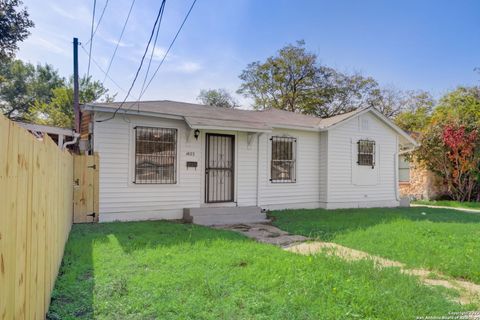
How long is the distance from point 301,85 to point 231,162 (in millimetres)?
18450

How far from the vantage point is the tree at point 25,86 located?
35156 mm

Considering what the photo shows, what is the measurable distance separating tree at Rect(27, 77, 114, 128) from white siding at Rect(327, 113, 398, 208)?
65.9 feet

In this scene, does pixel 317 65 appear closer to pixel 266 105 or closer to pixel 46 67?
pixel 266 105

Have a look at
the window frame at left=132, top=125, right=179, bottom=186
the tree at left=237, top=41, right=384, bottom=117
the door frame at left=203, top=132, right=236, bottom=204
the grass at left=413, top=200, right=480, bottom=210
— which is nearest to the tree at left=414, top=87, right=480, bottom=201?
the grass at left=413, top=200, right=480, bottom=210

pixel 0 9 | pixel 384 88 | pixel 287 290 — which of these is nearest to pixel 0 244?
pixel 287 290

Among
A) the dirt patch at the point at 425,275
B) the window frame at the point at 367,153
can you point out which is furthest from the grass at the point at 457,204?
the dirt patch at the point at 425,275

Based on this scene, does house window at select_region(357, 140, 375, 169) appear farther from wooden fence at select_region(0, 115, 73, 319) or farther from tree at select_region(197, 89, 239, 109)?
tree at select_region(197, 89, 239, 109)

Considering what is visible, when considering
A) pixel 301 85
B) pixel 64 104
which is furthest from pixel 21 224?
pixel 64 104

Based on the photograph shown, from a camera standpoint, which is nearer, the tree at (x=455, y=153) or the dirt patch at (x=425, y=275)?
the dirt patch at (x=425, y=275)

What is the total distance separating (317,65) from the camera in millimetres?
26203

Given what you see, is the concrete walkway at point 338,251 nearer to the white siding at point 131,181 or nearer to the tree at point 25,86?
the white siding at point 131,181

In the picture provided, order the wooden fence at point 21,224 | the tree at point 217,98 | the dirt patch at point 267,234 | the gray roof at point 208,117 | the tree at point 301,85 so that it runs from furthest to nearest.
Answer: the tree at point 217,98 → the tree at point 301,85 → the gray roof at point 208,117 → the dirt patch at point 267,234 → the wooden fence at point 21,224

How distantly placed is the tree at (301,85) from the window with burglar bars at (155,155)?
1894 cm

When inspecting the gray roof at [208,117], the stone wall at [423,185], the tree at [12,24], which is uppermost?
the tree at [12,24]
